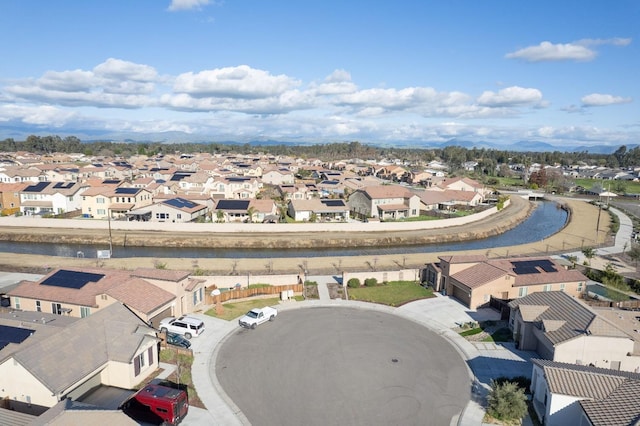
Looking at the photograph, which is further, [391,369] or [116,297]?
[116,297]

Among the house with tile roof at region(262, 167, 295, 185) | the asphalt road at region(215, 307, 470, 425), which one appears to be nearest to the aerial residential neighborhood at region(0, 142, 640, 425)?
the asphalt road at region(215, 307, 470, 425)

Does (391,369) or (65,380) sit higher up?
(65,380)

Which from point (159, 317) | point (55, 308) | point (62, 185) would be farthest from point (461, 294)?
point (62, 185)

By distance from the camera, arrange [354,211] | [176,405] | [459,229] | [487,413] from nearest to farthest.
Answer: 1. [176,405]
2. [487,413]
3. [459,229]
4. [354,211]

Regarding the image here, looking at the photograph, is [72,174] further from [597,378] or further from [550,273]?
[597,378]

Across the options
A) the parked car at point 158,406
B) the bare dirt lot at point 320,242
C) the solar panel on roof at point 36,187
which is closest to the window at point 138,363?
the parked car at point 158,406

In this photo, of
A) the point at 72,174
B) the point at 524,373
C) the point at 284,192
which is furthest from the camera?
the point at 72,174

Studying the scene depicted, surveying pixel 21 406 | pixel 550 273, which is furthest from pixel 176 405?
pixel 550 273

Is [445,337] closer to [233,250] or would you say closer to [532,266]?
[532,266]
